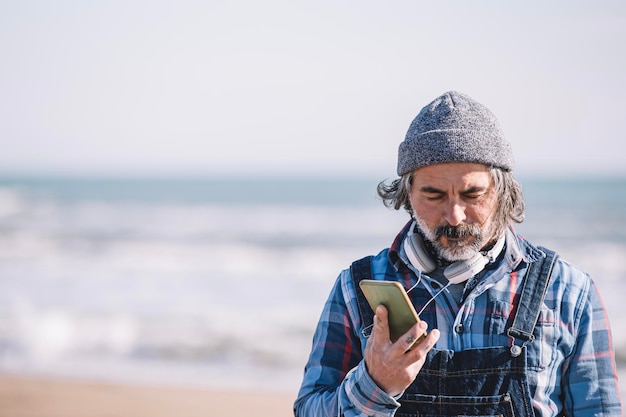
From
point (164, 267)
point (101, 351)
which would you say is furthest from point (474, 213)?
point (164, 267)

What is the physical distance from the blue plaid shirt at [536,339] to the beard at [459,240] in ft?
0.26

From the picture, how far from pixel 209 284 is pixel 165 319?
9.66 ft

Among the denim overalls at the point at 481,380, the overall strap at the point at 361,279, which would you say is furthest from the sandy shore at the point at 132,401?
the denim overalls at the point at 481,380

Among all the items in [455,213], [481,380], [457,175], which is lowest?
[481,380]

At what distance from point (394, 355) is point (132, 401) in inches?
209

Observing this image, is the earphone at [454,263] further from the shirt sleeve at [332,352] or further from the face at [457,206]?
the shirt sleeve at [332,352]

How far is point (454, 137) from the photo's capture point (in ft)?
7.16

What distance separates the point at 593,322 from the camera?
216 cm

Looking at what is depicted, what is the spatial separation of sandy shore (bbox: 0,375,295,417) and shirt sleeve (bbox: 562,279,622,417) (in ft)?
15.0

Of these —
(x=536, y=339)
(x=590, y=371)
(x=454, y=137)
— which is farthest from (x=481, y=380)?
(x=454, y=137)

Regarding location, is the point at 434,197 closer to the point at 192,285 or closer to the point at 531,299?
the point at 531,299

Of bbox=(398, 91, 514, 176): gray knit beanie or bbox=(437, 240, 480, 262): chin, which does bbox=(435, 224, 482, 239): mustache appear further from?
bbox=(398, 91, 514, 176): gray knit beanie

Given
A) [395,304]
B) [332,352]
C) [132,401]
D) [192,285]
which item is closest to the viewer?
[395,304]

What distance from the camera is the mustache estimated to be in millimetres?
2197
